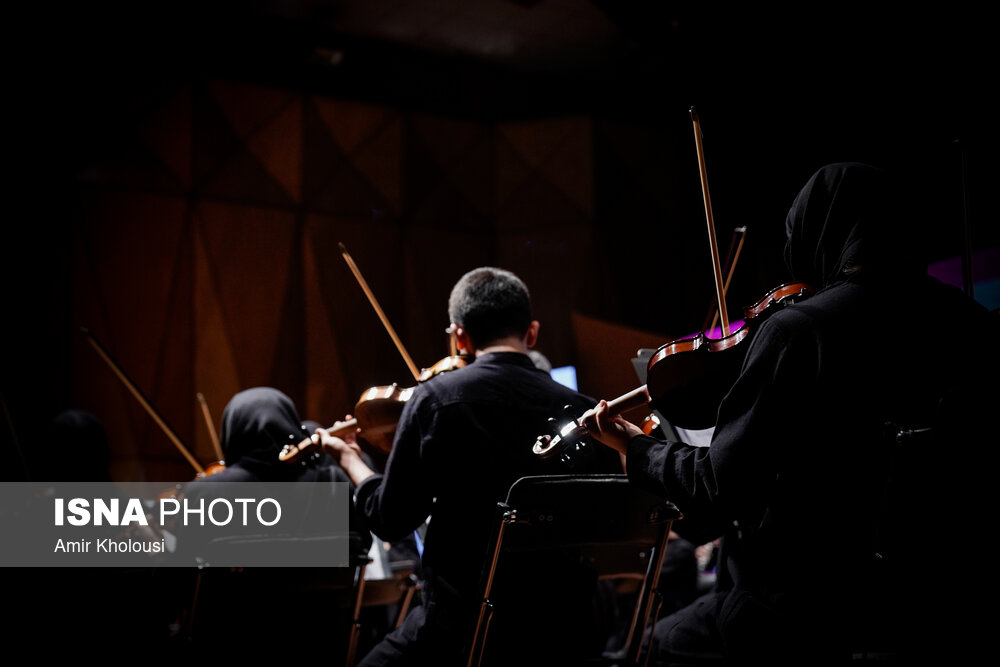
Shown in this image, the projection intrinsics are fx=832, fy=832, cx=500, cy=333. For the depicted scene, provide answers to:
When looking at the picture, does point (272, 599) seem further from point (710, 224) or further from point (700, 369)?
point (710, 224)

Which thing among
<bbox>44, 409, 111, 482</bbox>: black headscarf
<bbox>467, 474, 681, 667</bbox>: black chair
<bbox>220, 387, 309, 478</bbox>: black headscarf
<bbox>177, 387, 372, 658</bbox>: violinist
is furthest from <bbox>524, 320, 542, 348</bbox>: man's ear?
<bbox>44, 409, 111, 482</bbox>: black headscarf

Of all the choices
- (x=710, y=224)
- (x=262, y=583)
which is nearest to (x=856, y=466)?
(x=710, y=224)

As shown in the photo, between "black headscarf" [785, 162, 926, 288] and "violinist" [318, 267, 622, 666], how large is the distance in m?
0.78

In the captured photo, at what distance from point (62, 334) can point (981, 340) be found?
5313 mm

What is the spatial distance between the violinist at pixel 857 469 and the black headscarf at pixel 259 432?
1961 millimetres

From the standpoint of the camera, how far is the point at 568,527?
1.77m

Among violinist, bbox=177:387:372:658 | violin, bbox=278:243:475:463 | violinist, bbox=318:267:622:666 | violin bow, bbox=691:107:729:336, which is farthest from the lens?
violin, bbox=278:243:475:463

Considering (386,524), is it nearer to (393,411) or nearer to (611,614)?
(393,411)

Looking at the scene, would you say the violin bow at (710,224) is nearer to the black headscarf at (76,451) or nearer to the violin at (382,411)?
the violin at (382,411)

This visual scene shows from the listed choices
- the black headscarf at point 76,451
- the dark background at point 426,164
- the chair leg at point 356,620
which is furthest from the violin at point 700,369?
the black headscarf at point 76,451

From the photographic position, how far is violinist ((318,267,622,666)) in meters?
1.86

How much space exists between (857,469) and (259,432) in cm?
225

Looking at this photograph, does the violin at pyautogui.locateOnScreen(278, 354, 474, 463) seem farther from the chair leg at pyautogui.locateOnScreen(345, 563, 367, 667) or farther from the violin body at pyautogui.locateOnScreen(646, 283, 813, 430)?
the violin body at pyautogui.locateOnScreen(646, 283, 813, 430)

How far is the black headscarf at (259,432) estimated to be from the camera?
2.96 meters
